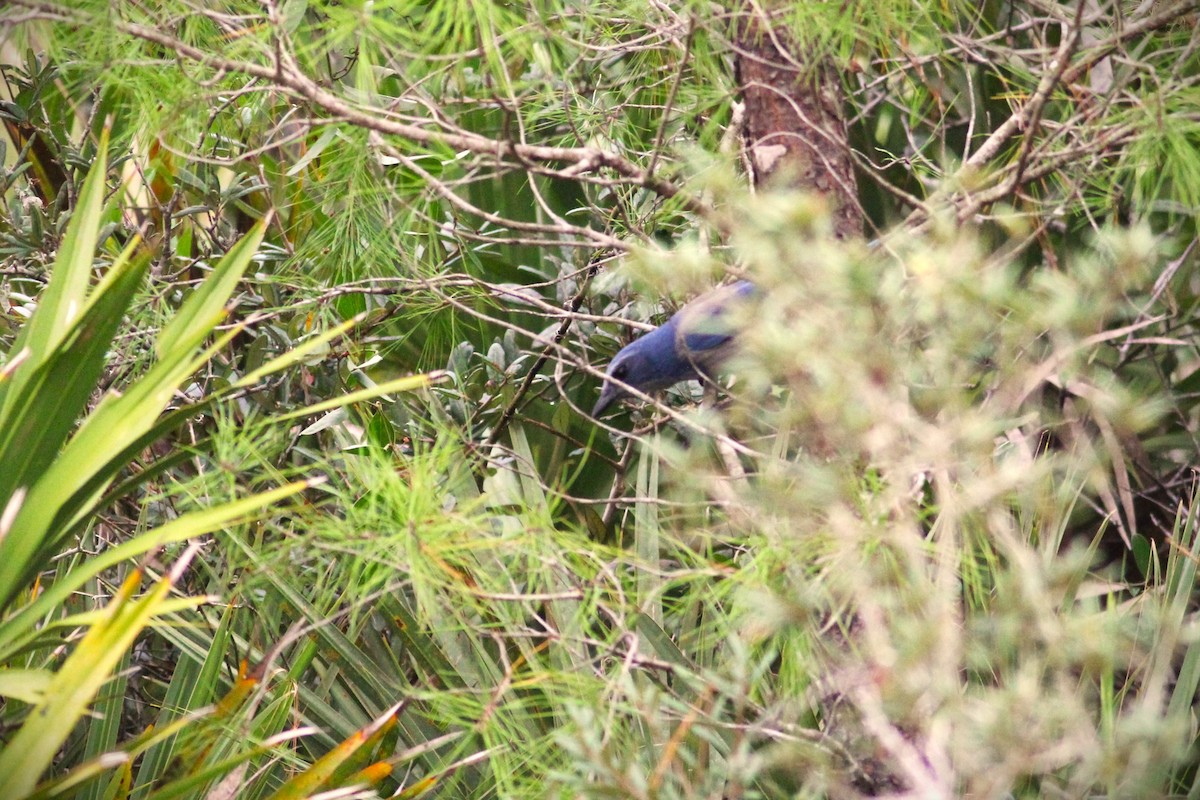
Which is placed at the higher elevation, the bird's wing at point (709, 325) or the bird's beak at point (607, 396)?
the bird's wing at point (709, 325)

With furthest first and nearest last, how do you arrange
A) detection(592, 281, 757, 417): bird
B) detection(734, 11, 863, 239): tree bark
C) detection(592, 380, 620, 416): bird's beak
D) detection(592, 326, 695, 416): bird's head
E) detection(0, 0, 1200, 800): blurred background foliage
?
1. detection(592, 380, 620, 416): bird's beak
2. detection(592, 326, 695, 416): bird's head
3. detection(592, 281, 757, 417): bird
4. detection(734, 11, 863, 239): tree bark
5. detection(0, 0, 1200, 800): blurred background foliage

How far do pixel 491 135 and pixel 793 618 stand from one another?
6.55ft

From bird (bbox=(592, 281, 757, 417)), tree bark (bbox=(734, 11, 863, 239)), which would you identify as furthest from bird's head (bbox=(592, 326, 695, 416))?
tree bark (bbox=(734, 11, 863, 239))

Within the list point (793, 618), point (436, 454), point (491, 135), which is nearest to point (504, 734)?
point (436, 454)

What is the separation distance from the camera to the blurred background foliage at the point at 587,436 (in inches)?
46.4

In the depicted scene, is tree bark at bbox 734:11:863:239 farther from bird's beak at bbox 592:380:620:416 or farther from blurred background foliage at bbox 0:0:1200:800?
bird's beak at bbox 592:380:620:416

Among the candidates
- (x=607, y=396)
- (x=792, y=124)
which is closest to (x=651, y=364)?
(x=607, y=396)

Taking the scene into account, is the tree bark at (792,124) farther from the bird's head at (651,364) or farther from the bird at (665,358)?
the bird's head at (651,364)

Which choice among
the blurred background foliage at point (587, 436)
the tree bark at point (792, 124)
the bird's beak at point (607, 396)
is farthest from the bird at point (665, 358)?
the tree bark at point (792, 124)

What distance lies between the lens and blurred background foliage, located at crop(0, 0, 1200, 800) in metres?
1.18

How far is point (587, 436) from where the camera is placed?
9.39ft

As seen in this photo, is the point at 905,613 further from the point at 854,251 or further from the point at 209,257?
the point at 209,257

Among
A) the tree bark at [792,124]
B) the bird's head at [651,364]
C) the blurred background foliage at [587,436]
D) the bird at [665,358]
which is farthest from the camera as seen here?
the bird's head at [651,364]

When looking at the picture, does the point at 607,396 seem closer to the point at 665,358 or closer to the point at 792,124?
the point at 665,358
